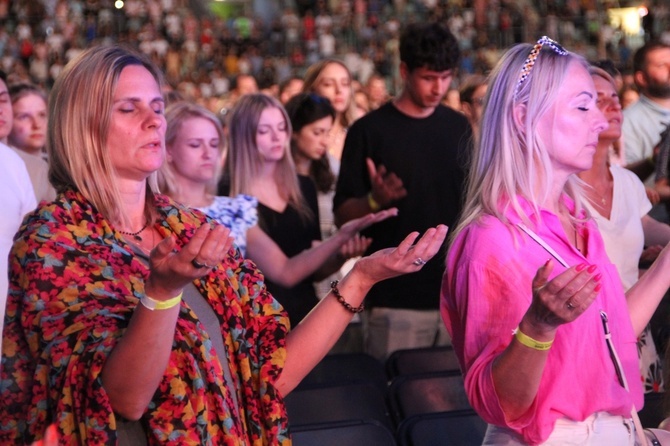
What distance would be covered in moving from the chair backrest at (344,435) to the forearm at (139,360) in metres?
1.14

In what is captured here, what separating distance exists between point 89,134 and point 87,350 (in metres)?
0.48

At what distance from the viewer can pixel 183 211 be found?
2359 millimetres

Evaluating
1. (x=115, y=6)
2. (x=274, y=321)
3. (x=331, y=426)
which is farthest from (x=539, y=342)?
(x=115, y=6)

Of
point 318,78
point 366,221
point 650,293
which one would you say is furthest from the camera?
point 318,78

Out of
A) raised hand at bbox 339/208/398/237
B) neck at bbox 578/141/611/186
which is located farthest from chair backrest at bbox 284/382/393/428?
neck at bbox 578/141/611/186

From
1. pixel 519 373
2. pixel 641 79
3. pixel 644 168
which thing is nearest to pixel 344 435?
pixel 519 373

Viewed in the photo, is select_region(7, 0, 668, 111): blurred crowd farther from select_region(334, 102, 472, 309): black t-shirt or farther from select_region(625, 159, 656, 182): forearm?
select_region(334, 102, 472, 309): black t-shirt

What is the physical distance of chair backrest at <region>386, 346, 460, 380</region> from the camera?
3.98 meters

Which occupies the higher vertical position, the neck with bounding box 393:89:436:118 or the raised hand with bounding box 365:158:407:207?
the neck with bounding box 393:89:436:118

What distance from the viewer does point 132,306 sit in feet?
6.70

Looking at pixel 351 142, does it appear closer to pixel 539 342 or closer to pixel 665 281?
pixel 665 281

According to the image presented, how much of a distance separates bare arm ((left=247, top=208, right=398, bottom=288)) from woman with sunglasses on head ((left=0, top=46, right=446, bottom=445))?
4.02 feet

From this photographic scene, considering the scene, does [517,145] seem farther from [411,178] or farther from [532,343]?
[411,178]

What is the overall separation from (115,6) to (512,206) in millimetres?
18581
